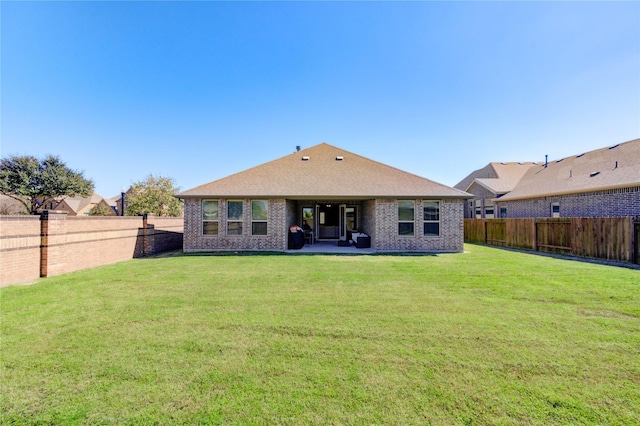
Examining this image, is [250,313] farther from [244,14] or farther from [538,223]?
[538,223]

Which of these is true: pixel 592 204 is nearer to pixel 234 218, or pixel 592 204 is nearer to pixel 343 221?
pixel 343 221

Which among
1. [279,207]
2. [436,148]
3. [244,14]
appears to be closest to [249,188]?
[279,207]

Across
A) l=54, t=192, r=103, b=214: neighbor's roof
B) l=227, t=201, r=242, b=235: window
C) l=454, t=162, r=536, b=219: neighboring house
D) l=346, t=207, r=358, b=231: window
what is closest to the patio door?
l=346, t=207, r=358, b=231: window

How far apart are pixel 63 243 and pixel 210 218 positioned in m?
5.58

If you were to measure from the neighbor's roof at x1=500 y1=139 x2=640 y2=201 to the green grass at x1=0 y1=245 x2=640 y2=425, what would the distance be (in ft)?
40.8

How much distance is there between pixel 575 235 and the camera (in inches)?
454

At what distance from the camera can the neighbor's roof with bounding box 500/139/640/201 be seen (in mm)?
14250

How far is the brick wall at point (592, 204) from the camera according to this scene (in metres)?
13.3

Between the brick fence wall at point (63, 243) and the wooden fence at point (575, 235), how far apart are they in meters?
19.2

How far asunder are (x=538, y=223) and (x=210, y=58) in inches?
735

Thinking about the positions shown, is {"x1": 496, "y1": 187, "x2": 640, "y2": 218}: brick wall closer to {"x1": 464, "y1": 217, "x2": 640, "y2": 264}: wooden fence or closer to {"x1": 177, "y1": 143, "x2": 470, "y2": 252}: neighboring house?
{"x1": 464, "y1": 217, "x2": 640, "y2": 264}: wooden fence

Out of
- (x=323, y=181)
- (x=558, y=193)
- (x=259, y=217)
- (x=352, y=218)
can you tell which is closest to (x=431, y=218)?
(x=352, y=218)

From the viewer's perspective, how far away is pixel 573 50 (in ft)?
35.3

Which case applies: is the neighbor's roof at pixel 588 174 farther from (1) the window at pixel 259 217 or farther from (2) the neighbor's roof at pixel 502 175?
(1) the window at pixel 259 217
